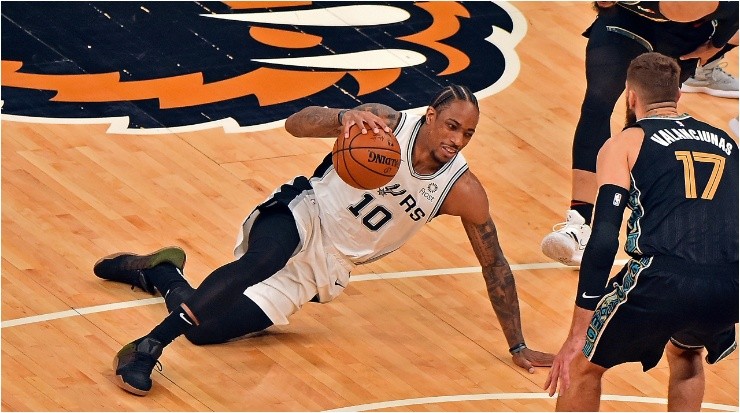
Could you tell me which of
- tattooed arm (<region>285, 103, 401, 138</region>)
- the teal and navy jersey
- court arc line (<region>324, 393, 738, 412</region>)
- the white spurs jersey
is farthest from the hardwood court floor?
the teal and navy jersey

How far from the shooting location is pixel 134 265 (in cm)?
842

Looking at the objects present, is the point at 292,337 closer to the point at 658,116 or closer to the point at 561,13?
the point at 658,116

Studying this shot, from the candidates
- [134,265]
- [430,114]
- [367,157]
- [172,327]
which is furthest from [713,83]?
[172,327]

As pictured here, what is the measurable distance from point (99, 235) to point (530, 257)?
8.68 ft

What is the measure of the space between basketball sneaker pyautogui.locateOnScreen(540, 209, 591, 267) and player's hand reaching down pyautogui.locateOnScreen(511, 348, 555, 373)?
3.81 feet

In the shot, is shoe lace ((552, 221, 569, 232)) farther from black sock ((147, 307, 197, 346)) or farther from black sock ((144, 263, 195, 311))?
black sock ((147, 307, 197, 346))

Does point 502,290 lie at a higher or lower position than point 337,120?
lower

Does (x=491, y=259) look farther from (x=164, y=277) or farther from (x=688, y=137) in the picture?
(x=164, y=277)

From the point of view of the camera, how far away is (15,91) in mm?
10500

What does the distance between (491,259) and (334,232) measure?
84 cm

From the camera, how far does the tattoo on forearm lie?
792 centimetres

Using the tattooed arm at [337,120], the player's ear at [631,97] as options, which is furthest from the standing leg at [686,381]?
the tattooed arm at [337,120]

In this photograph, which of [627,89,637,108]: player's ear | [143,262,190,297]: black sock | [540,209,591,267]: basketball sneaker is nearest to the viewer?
[627,89,637,108]: player's ear

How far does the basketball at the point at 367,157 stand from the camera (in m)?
7.37
